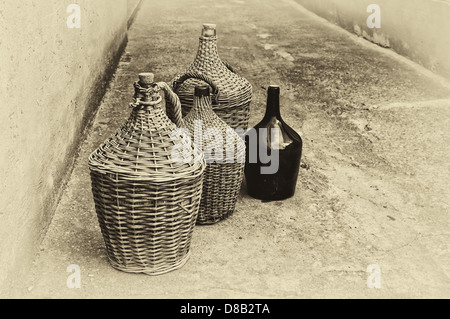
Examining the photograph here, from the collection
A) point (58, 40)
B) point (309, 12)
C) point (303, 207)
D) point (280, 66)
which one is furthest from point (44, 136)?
point (309, 12)

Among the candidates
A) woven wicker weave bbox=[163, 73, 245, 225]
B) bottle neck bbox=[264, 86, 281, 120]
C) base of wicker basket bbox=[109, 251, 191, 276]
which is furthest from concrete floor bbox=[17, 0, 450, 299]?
bottle neck bbox=[264, 86, 281, 120]

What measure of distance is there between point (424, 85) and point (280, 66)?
1384 millimetres

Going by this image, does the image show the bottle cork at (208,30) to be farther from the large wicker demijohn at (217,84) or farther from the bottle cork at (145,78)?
the bottle cork at (145,78)

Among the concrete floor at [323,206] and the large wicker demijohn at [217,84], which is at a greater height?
the large wicker demijohn at [217,84]

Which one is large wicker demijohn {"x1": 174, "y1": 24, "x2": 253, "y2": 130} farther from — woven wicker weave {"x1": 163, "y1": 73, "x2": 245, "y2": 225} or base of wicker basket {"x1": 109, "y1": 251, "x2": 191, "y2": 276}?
base of wicker basket {"x1": 109, "y1": 251, "x2": 191, "y2": 276}

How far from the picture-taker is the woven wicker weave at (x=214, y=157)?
3092 mm

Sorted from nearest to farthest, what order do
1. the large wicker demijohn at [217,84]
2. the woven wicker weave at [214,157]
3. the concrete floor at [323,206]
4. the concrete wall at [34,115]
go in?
the concrete wall at [34,115]
the concrete floor at [323,206]
the woven wicker weave at [214,157]
the large wicker demijohn at [217,84]

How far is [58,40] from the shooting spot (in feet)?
11.1

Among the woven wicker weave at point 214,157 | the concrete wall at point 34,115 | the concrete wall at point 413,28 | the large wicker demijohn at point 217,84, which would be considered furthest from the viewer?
the concrete wall at point 413,28

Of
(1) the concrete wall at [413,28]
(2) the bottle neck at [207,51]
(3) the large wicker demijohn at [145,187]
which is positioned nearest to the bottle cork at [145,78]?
(3) the large wicker demijohn at [145,187]

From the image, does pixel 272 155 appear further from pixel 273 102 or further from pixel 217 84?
pixel 217 84

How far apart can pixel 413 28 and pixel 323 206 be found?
10.6 ft

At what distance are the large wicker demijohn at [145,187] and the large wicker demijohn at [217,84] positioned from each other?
83cm

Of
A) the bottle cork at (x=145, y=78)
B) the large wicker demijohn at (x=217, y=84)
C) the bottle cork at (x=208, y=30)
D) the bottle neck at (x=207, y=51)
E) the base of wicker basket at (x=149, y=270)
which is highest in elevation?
the bottle cork at (x=145, y=78)
